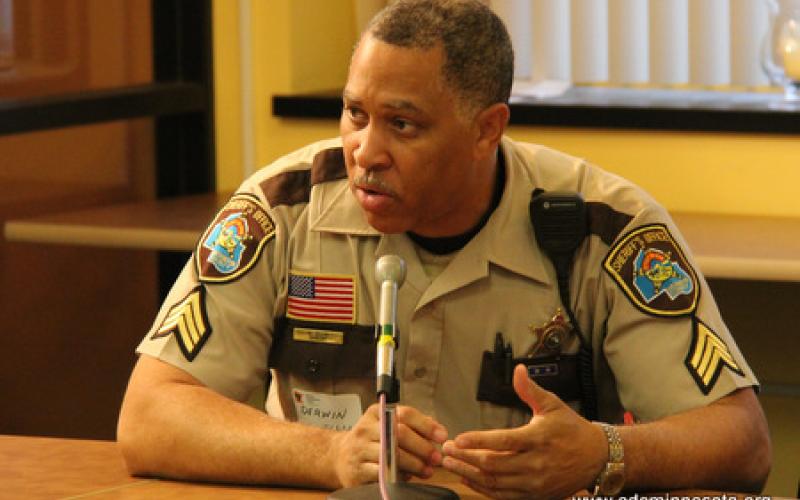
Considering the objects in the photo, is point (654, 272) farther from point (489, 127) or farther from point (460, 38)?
point (460, 38)

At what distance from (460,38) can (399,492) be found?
0.68m

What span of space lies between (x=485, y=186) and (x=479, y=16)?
A: 27cm

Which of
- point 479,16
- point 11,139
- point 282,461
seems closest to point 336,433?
point 282,461

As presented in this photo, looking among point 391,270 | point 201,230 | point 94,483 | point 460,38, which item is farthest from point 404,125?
point 201,230

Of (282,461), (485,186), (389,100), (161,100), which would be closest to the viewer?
(282,461)

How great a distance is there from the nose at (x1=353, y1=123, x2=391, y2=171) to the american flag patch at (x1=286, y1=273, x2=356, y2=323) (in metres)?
0.25

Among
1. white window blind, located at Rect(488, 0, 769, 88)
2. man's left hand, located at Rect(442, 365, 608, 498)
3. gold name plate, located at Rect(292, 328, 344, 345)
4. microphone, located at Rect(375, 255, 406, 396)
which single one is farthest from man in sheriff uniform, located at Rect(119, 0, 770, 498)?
white window blind, located at Rect(488, 0, 769, 88)

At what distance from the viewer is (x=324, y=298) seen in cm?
219

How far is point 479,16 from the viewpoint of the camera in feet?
6.79

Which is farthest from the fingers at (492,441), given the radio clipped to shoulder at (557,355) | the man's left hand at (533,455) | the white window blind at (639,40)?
the white window blind at (639,40)

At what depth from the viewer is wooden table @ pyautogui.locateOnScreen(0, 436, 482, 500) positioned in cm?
181

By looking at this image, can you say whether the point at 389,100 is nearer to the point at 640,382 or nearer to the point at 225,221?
the point at 225,221

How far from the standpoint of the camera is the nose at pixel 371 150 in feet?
6.55

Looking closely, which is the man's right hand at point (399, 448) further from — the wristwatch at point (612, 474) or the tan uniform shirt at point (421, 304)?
the tan uniform shirt at point (421, 304)
